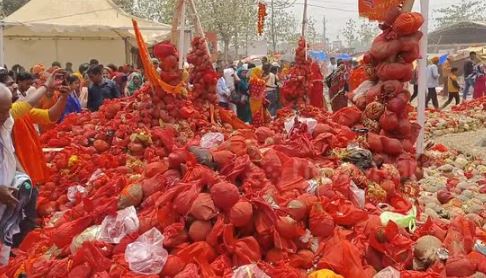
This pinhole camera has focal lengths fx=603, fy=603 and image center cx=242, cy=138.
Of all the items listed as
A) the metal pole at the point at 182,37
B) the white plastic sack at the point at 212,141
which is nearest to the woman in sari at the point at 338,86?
the metal pole at the point at 182,37

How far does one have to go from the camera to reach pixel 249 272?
3033 millimetres

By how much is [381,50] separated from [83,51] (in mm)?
17669

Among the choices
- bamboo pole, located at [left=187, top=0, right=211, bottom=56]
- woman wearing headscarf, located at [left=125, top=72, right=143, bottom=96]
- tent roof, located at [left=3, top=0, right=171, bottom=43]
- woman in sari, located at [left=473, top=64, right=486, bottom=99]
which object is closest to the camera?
bamboo pole, located at [left=187, top=0, right=211, bottom=56]

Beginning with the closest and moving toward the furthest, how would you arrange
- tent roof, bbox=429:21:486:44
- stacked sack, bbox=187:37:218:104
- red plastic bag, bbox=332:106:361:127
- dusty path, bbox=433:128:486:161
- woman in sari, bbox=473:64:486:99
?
red plastic bag, bbox=332:106:361:127 < dusty path, bbox=433:128:486:161 < stacked sack, bbox=187:37:218:104 < woman in sari, bbox=473:64:486:99 < tent roof, bbox=429:21:486:44

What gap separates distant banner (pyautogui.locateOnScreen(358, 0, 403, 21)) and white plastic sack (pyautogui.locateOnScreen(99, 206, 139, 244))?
2961 millimetres

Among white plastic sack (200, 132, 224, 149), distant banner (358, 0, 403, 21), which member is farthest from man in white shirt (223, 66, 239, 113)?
white plastic sack (200, 132, 224, 149)

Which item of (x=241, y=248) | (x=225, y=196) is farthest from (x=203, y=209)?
(x=241, y=248)

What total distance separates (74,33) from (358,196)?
17.4 meters

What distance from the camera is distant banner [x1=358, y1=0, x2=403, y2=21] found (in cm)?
523

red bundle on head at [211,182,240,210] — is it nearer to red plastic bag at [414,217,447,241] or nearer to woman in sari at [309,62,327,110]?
red plastic bag at [414,217,447,241]

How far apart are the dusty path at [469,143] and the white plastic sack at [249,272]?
4.80 meters

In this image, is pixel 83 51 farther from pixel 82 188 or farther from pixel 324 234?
pixel 324 234

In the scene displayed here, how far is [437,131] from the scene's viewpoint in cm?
1012

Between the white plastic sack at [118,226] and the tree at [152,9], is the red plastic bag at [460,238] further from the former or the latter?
the tree at [152,9]
